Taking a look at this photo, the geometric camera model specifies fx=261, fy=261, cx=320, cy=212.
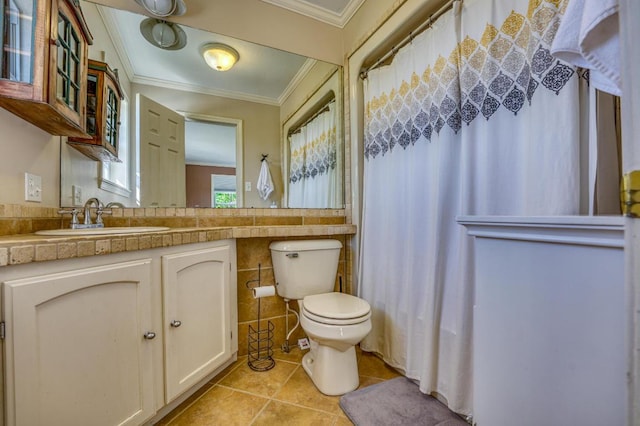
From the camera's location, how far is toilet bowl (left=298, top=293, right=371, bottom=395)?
129 cm

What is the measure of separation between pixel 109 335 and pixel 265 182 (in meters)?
1.25

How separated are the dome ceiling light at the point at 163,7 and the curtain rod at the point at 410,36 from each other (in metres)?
1.20

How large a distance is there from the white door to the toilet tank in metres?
0.70

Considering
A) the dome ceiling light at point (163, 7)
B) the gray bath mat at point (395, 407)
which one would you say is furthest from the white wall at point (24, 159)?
the gray bath mat at point (395, 407)

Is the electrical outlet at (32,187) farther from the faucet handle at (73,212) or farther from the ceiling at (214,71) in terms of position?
the ceiling at (214,71)

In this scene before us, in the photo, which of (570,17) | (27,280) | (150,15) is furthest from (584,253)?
(150,15)

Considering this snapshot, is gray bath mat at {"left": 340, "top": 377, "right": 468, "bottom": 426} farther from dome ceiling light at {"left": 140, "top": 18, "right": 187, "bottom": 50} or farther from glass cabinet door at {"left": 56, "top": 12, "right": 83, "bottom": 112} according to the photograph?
dome ceiling light at {"left": 140, "top": 18, "right": 187, "bottom": 50}

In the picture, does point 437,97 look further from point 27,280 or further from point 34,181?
point 34,181

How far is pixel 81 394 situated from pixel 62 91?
1.13 m

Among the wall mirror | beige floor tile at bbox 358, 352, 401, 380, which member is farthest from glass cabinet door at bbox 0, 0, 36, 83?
beige floor tile at bbox 358, 352, 401, 380

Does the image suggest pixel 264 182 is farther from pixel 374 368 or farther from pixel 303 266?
pixel 374 368

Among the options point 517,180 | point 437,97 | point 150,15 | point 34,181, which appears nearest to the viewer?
point 517,180

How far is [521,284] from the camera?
59cm

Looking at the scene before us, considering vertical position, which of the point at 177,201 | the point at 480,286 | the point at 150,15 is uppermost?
the point at 150,15
